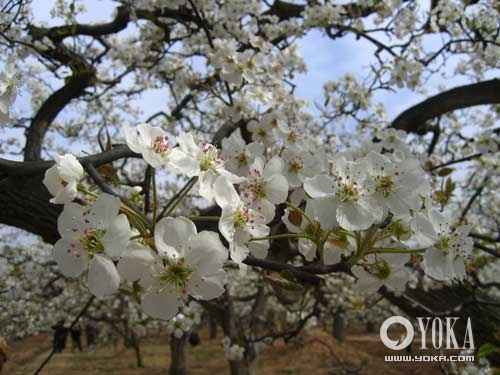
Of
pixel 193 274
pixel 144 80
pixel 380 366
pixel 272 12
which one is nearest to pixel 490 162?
pixel 272 12

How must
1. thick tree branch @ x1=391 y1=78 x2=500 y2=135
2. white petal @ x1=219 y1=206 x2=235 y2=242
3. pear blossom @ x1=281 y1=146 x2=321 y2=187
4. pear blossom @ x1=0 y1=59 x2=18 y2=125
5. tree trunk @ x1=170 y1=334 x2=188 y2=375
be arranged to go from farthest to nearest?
tree trunk @ x1=170 y1=334 x2=188 y2=375 < thick tree branch @ x1=391 y1=78 x2=500 y2=135 < pear blossom @ x1=281 y1=146 x2=321 y2=187 < pear blossom @ x1=0 y1=59 x2=18 y2=125 < white petal @ x1=219 y1=206 x2=235 y2=242

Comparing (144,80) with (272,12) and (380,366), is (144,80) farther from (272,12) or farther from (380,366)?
(380,366)

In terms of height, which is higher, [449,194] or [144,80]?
[144,80]

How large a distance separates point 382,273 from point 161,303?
63 cm

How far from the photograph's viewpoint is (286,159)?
1.62m

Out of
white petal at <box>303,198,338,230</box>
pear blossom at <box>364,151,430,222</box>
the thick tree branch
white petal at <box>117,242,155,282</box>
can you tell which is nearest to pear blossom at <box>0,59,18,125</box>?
white petal at <box>117,242,155,282</box>

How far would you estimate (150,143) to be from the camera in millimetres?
1004

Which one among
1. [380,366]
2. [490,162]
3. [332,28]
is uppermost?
[332,28]

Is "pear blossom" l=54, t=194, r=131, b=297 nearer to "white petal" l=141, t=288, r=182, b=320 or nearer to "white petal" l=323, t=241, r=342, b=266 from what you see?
"white petal" l=141, t=288, r=182, b=320

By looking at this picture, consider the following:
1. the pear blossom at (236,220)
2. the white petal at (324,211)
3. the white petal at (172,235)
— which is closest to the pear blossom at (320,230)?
the white petal at (324,211)

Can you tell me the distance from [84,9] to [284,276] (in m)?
3.76

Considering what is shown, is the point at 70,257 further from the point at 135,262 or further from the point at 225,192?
the point at 225,192

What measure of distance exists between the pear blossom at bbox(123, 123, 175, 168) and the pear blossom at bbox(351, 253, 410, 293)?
59cm

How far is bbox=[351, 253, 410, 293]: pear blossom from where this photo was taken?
1.20 meters
